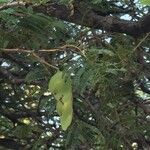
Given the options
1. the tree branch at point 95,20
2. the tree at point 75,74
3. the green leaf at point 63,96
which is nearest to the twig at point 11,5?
the tree at point 75,74

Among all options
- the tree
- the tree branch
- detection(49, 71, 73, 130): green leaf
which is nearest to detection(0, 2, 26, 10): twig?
the tree

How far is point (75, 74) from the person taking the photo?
5.85 ft

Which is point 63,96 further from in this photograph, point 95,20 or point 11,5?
point 95,20

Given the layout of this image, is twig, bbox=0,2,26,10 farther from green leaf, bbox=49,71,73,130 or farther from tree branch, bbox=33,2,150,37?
tree branch, bbox=33,2,150,37

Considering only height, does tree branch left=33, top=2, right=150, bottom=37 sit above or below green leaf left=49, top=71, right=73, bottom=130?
above

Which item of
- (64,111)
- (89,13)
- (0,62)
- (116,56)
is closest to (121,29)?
(89,13)

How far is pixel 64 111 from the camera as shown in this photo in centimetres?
156

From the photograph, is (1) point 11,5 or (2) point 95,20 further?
(2) point 95,20

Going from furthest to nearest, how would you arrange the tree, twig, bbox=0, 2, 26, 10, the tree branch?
the tree branch < the tree < twig, bbox=0, 2, 26, 10

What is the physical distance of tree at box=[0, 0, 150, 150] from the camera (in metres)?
1.68

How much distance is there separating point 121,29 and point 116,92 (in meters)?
0.29

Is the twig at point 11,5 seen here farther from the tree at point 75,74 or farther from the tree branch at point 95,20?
the tree branch at point 95,20

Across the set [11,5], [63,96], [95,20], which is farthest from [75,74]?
[95,20]

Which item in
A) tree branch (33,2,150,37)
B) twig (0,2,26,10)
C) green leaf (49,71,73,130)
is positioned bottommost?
green leaf (49,71,73,130)
